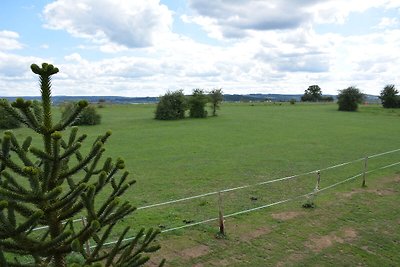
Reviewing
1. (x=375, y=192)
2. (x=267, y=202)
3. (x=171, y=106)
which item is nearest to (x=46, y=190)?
(x=267, y=202)

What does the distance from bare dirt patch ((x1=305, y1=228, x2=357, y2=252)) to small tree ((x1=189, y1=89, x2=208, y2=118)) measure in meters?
46.7

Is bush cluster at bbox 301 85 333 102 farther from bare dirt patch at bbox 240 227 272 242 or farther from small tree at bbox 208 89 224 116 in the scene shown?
bare dirt patch at bbox 240 227 272 242

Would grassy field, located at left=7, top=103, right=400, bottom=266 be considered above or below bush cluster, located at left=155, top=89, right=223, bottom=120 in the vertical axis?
below

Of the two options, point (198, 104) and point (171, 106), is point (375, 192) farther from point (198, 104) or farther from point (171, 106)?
point (198, 104)

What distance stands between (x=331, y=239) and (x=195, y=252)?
389 cm

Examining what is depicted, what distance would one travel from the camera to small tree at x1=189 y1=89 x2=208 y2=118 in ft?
188

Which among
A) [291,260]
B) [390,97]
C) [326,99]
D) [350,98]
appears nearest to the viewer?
[291,260]

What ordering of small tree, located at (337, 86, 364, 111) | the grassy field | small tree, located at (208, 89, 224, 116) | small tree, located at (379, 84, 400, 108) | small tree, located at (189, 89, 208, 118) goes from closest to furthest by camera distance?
the grassy field
small tree, located at (189, 89, 208, 118)
small tree, located at (208, 89, 224, 116)
small tree, located at (337, 86, 364, 111)
small tree, located at (379, 84, 400, 108)

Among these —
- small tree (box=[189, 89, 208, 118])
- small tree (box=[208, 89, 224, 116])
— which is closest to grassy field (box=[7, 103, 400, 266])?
small tree (box=[189, 89, 208, 118])

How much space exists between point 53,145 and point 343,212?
1179 cm

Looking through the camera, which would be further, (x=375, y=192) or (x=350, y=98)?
(x=350, y=98)

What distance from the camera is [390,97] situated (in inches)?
3172

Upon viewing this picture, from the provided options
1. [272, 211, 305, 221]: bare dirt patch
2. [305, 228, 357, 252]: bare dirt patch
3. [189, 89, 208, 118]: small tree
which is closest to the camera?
[305, 228, 357, 252]: bare dirt patch

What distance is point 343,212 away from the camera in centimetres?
1302
